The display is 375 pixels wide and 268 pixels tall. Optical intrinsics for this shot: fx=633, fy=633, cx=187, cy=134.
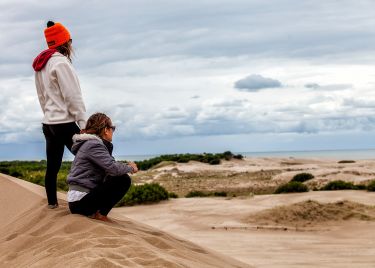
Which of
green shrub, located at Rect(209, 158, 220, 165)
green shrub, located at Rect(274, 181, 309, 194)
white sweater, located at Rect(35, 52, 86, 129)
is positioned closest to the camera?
white sweater, located at Rect(35, 52, 86, 129)

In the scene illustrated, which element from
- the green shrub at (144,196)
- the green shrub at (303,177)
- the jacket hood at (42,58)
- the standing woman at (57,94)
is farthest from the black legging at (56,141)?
the green shrub at (303,177)

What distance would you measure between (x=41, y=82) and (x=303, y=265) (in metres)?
4.32

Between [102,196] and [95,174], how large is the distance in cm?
25

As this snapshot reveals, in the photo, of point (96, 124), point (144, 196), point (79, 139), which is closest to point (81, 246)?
point (79, 139)

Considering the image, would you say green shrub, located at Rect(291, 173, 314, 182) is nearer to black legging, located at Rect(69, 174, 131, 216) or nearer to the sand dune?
the sand dune

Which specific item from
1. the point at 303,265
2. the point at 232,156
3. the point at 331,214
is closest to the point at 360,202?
the point at 331,214

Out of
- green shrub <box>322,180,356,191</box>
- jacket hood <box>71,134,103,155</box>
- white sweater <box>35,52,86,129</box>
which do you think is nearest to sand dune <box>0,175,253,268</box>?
jacket hood <box>71,134,103,155</box>

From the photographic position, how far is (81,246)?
555cm

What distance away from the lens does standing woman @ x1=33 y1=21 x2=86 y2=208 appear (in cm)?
686

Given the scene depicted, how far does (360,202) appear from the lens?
15.1m

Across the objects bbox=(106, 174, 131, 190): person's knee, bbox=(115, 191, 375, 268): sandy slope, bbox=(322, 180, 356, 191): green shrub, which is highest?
bbox=(106, 174, 131, 190): person's knee

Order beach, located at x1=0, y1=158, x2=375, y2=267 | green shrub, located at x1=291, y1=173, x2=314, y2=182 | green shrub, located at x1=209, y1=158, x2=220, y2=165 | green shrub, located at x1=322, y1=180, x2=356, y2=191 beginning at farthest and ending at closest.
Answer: green shrub, located at x1=209, y1=158, x2=220, y2=165 < green shrub, located at x1=291, y1=173, x2=314, y2=182 < green shrub, located at x1=322, y1=180, x2=356, y2=191 < beach, located at x1=0, y1=158, x2=375, y2=267

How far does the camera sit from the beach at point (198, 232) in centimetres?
559

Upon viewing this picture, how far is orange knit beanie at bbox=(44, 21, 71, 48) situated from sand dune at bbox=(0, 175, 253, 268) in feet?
6.26
